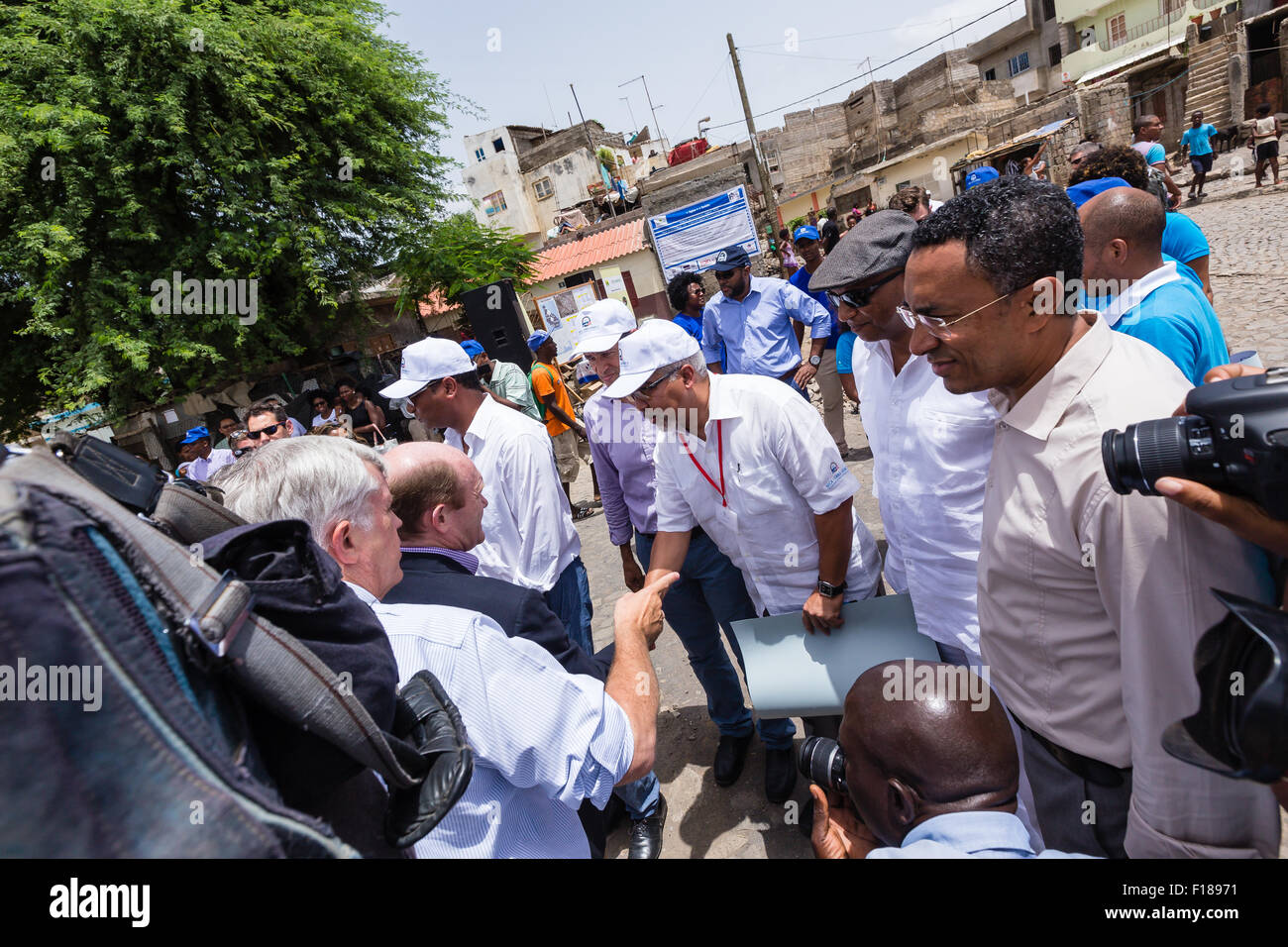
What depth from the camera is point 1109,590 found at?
3.94 ft

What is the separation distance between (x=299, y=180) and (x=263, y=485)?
15422mm

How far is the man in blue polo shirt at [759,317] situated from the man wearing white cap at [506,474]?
108 inches

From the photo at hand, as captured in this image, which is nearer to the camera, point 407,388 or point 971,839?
point 971,839

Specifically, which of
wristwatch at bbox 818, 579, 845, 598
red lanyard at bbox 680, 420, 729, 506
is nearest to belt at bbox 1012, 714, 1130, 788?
wristwatch at bbox 818, 579, 845, 598

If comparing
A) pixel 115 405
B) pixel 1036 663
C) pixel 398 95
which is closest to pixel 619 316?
pixel 1036 663

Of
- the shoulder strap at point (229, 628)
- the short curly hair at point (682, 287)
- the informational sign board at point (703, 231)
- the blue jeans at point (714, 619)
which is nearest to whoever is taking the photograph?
the shoulder strap at point (229, 628)

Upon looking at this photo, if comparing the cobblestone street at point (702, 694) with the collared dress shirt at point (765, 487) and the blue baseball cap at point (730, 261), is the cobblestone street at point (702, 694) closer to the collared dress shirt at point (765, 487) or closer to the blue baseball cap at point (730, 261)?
the collared dress shirt at point (765, 487)

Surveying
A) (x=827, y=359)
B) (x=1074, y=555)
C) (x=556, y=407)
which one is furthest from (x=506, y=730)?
(x=556, y=407)

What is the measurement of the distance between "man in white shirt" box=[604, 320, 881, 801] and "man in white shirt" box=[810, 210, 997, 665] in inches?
7.6

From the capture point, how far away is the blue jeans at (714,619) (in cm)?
284

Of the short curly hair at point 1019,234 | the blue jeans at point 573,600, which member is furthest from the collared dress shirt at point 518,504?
the short curly hair at point 1019,234

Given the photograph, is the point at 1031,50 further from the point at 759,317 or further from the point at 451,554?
the point at 451,554

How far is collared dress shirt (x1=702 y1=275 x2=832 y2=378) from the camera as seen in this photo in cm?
534

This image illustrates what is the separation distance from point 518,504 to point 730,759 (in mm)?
1542
